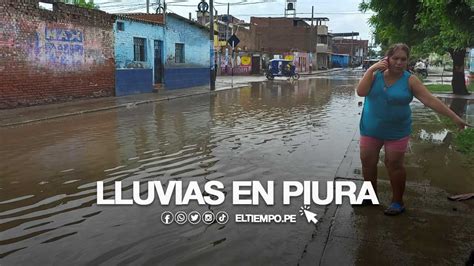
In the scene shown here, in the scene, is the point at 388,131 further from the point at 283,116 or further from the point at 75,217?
the point at 283,116

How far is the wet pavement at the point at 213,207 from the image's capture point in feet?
13.0

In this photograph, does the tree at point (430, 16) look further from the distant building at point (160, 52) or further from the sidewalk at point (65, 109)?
the distant building at point (160, 52)

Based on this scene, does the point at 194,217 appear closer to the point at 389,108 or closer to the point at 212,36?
the point at 389,108

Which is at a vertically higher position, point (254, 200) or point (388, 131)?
point (388, 131)

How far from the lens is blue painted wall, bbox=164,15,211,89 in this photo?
24.9 meters

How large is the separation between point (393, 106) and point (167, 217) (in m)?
2.53

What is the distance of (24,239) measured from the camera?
13.9 ft

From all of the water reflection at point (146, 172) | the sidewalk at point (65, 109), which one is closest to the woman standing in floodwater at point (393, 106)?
the water reflection at point (146, 172)

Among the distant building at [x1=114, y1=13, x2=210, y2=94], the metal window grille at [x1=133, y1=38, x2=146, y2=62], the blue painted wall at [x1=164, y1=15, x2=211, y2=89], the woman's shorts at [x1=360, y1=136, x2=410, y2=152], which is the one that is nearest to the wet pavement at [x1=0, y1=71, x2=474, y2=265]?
the woman's shorts at [x1=360, y1=136, x2=410, y2=152]

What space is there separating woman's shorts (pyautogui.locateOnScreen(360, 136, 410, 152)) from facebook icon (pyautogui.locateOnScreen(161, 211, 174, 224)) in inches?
85.1

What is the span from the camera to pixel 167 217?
482 centimetres

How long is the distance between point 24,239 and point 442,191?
4.66m

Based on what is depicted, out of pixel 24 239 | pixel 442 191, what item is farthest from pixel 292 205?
pixel 24 239

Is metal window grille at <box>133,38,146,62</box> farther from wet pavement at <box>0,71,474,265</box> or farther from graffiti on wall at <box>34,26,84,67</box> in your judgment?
wet pavement at <box>0,71,474,265</box>
